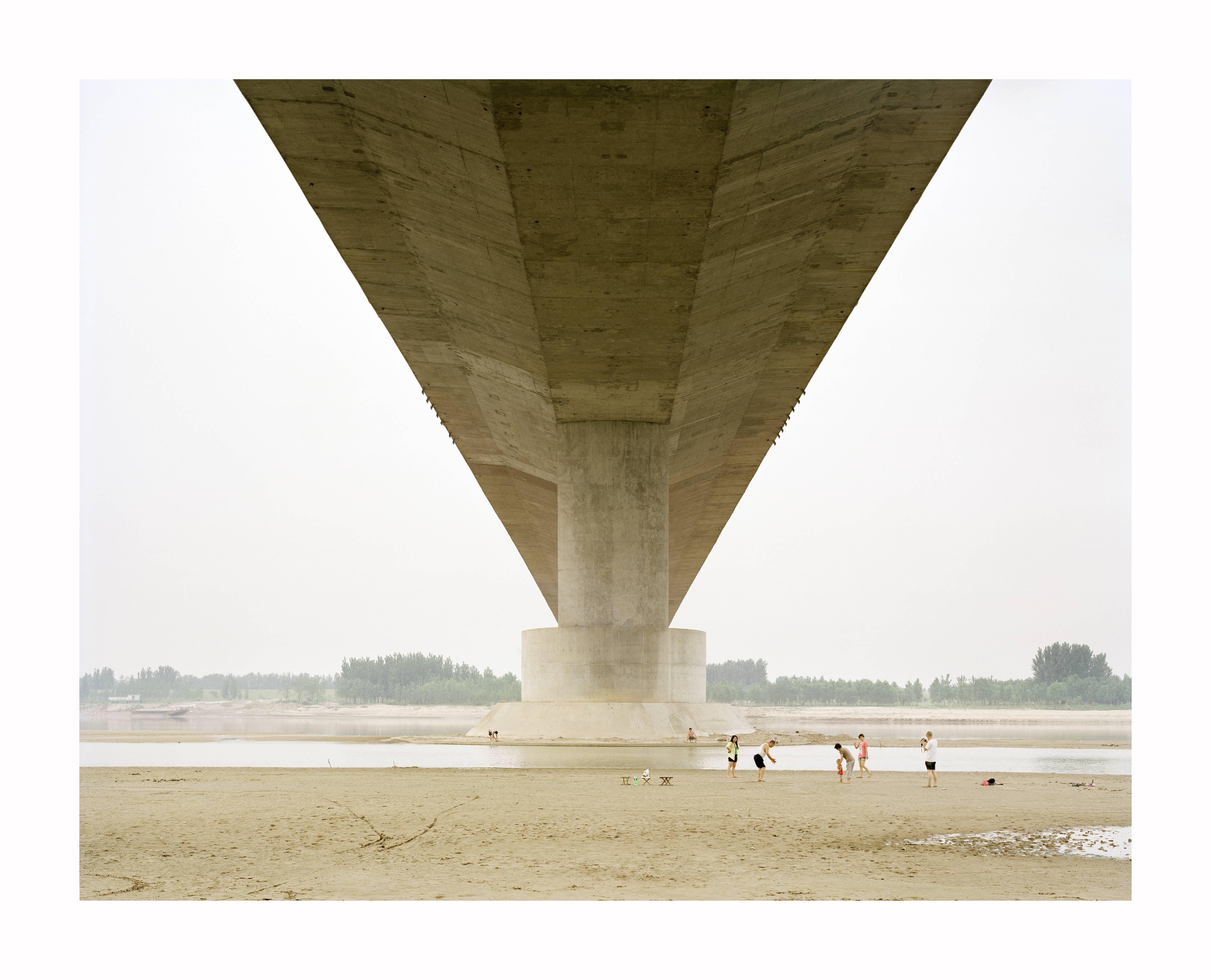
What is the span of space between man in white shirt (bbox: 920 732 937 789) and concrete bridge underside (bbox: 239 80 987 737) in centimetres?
871

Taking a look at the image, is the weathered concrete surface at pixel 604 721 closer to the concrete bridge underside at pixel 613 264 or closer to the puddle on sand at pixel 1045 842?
the concrete bridge underside at pixel 613 264

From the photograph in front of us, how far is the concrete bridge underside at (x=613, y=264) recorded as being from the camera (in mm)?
14961

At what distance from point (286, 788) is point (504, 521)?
3428cm

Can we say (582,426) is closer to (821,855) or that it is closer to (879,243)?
(879,243)

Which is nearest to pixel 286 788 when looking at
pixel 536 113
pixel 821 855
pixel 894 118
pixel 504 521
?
pixel 821 855

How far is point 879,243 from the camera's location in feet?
67.8

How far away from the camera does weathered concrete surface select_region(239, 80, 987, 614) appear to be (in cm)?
1473

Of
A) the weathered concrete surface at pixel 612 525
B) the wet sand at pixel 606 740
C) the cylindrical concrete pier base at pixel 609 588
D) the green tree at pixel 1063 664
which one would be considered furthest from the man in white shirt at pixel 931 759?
the green tree at pixel 1063 664

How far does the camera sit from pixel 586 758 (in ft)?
73.0

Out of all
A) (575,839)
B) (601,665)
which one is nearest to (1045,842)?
(575,839)

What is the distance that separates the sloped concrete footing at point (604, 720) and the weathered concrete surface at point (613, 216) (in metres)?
2.94

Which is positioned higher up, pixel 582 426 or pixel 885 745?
pixel 582 426

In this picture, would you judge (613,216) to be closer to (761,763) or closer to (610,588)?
(761,763)

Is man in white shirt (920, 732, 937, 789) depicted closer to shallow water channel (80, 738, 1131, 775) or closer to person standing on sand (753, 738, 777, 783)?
shallow water channel (80, 738, 1131, 775)
